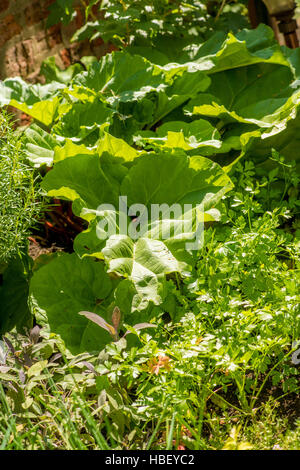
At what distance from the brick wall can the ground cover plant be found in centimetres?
37

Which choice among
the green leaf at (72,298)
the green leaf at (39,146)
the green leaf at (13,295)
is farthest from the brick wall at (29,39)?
the green leaf at (72,298)

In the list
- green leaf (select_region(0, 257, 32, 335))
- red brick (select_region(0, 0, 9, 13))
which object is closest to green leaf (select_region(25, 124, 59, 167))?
green leaf (select_region(0, 257, 32, 335))

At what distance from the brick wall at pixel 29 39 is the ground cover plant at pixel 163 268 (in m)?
0.37

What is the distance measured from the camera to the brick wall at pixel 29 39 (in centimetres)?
282

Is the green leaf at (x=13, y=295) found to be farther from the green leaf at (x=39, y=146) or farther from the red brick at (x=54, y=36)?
the red brick at (x=54, y=36)

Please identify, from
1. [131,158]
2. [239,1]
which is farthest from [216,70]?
[239,1]

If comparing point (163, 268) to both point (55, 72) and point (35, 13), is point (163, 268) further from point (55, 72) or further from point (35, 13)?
point (35, 13)

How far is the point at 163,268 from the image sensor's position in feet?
5.19

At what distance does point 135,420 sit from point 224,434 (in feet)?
0.78

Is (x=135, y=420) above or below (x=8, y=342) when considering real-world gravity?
below

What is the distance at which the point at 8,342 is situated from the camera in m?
1.49

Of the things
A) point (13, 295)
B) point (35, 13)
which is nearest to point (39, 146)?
point (13, 295)
